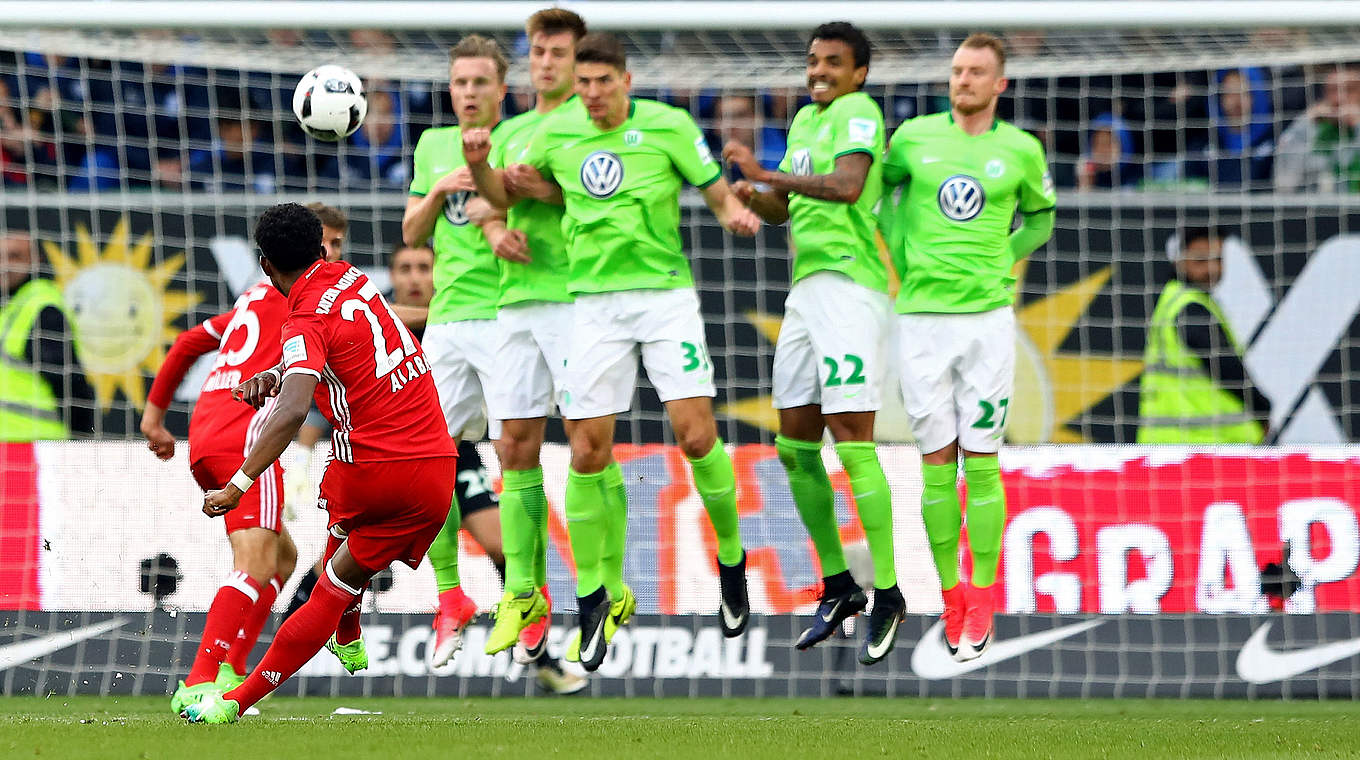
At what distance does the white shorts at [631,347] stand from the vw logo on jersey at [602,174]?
0.46m

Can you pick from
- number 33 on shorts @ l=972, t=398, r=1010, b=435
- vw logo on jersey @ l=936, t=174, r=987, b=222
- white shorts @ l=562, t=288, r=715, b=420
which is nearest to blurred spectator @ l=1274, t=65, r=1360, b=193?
vw logo on jersey @ l=936, t=174, r=987, b=222

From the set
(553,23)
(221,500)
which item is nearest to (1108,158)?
(553,23)

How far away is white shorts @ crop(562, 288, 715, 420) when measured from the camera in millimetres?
7512

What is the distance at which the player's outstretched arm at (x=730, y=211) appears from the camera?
7.27 metres

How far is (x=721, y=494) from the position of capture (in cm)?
770

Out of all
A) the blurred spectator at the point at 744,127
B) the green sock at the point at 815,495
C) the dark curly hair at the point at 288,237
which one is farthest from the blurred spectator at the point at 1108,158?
the dark curly hair at the point at 288,237

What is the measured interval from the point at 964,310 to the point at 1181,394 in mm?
3530

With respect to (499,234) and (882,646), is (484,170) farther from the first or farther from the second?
(882,646)

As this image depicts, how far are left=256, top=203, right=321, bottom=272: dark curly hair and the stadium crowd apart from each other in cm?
433

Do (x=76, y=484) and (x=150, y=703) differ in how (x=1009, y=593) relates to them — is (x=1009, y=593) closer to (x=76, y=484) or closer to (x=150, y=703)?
(x=150, y=703)

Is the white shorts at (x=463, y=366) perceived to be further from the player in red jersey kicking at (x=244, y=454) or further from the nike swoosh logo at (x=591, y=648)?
the nike swoosh logo at (x=591, y=648)

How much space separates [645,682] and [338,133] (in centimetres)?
351

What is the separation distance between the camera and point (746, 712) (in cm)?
823

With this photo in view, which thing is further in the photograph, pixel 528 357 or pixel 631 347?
pixel 528 357
